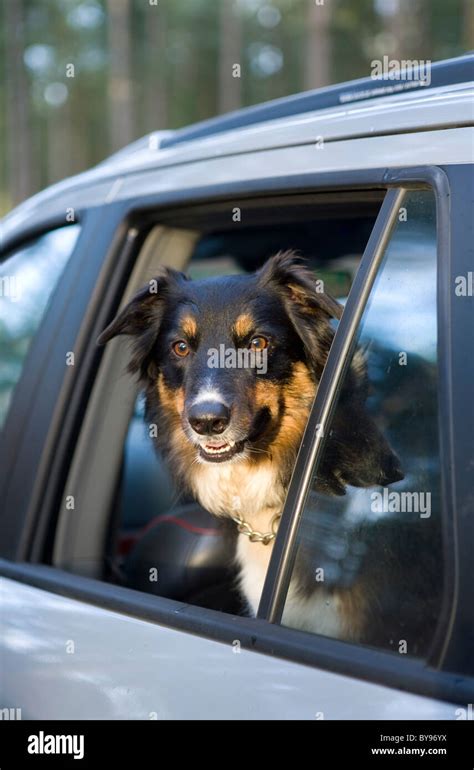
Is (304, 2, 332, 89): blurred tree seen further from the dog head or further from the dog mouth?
the dog mouth

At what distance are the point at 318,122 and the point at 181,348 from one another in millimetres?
985

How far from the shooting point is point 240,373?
283cm

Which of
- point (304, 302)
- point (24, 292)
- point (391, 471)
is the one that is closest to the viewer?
point (391, 471)

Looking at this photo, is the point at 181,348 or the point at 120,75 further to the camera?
the point at 120,75

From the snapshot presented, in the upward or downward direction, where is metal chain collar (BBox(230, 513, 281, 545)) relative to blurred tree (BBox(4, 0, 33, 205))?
downward

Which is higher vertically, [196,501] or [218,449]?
[218,449]

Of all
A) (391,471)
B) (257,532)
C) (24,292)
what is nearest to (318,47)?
(24,292)

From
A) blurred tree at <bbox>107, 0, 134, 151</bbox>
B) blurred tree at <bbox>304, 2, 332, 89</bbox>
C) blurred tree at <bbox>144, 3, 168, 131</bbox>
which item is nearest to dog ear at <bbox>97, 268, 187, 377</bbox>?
blurred tree at <bbox>304, 2, 332, 89</bbox>

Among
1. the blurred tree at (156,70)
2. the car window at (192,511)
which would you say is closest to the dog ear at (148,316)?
the car window at (192,511)

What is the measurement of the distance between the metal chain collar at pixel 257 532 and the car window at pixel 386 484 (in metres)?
0.60

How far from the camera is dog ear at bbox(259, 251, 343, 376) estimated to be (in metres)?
2.68

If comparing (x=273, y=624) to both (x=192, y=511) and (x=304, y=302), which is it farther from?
(x=192, y=511)

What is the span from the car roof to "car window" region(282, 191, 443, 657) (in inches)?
8.2

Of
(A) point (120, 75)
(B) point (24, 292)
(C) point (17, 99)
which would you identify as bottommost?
(B) point (24, 292)
